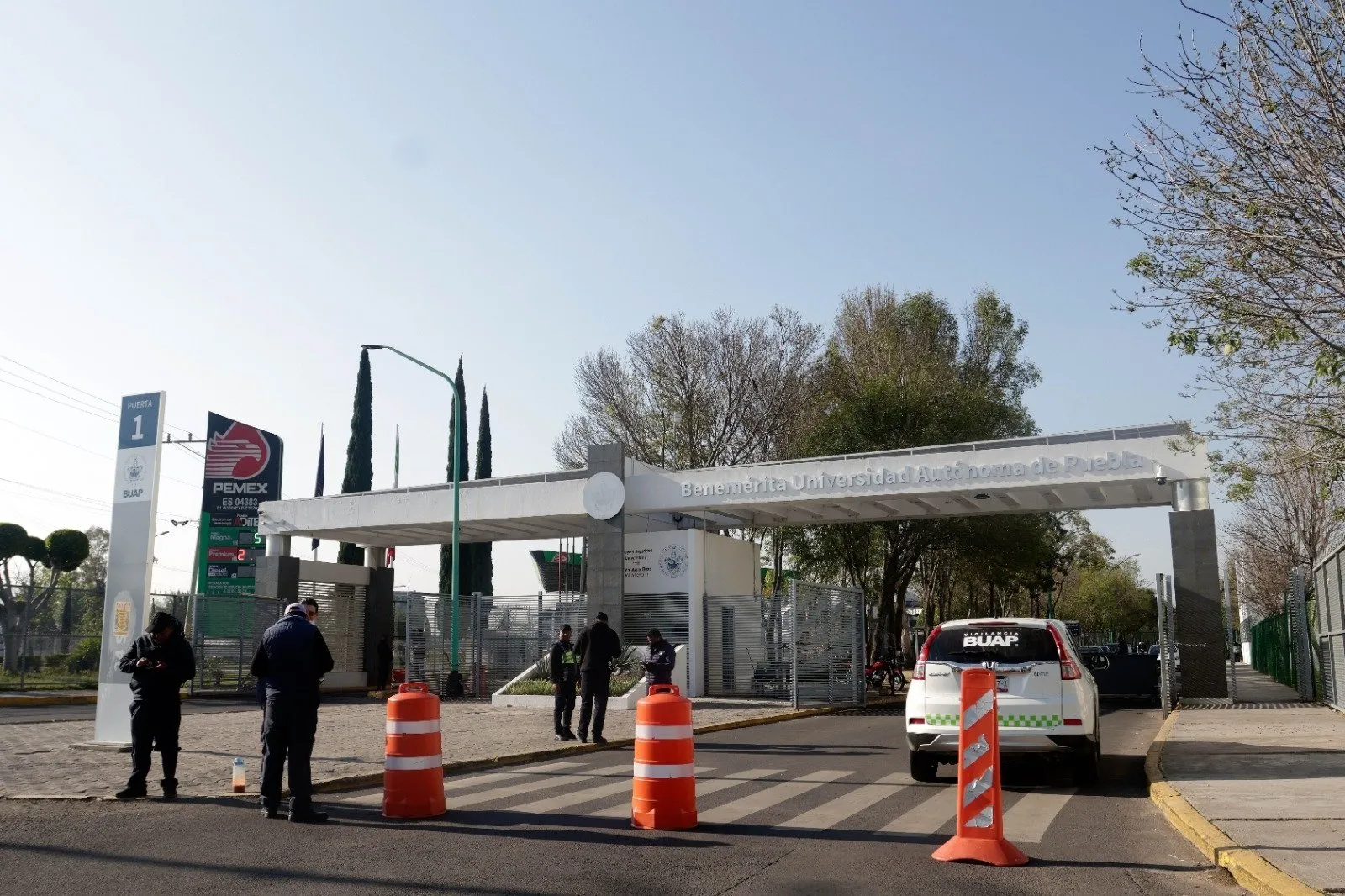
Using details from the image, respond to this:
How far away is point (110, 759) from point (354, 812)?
5529mm

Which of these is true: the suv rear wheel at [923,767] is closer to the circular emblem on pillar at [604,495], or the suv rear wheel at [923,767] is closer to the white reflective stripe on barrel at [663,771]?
the white reflective stripe on barrel at [663,771]

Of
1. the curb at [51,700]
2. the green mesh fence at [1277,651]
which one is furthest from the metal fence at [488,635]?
the green mesh fence at [1277,651]

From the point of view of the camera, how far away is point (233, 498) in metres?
45.9

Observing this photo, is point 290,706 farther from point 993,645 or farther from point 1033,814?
point 993,645

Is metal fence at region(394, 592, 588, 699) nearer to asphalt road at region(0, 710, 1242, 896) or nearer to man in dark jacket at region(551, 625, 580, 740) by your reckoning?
man in dark jacket at region(551, 625, 580, 740)

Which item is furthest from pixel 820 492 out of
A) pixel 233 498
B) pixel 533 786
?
pixel 233 498

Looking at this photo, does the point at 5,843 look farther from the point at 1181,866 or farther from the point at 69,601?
the point at 69,601

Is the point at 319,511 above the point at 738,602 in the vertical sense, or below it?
above

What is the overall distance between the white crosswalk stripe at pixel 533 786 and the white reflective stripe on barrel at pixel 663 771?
2.12 metres

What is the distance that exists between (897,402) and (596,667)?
2322 centimetres

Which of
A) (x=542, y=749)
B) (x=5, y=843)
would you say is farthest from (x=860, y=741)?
(x=5, y=843)

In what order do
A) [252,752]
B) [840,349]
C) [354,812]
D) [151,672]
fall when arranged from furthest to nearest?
1. [840,349]
2. [252,752]
3. [151,672]
4. [354,812]

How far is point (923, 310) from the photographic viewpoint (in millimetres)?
47844

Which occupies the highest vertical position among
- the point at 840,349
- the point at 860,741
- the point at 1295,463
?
the point at 840,349
